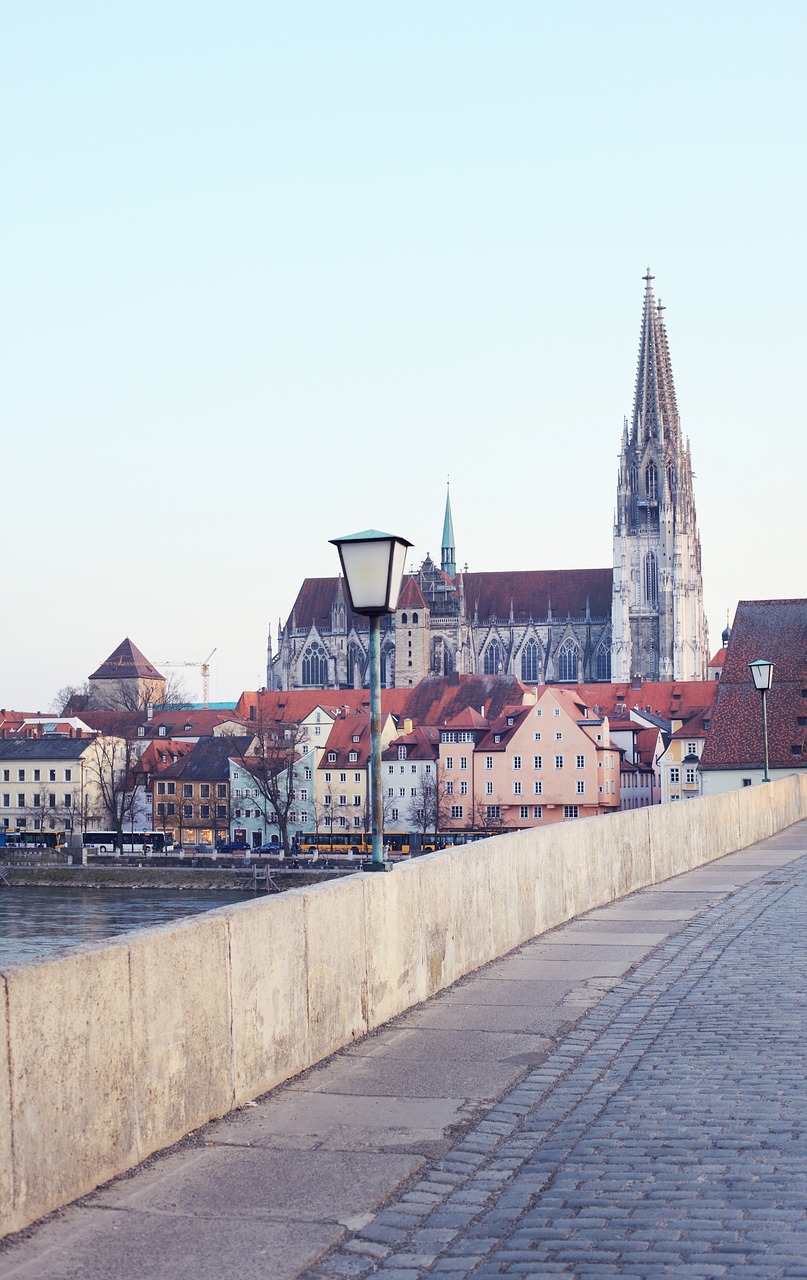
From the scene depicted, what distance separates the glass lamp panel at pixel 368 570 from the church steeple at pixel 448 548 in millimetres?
160468

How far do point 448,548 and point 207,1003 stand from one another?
554 ft

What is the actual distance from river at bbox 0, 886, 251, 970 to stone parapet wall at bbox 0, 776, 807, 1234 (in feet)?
97.5

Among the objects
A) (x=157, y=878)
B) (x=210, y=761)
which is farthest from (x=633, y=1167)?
(x=210, y=761)

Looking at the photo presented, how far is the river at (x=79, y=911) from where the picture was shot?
46.6 metres

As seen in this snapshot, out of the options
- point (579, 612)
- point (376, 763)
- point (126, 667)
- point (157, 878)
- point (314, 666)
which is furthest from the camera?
point (126, 667)

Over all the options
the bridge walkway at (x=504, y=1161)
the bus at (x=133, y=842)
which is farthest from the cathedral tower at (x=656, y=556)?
the bridge walkway at (x=504, y=1161)

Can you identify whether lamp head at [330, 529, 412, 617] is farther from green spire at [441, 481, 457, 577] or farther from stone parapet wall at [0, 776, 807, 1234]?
green spire at [441, 481, 457, 577]

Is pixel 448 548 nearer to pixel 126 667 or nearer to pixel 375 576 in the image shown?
pixel 126 667

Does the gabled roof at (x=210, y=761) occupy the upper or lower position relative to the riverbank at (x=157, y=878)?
upper

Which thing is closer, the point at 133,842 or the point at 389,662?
the point at 133,842

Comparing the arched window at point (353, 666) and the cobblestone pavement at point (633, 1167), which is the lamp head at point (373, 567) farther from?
the arched window at point (353, 666)

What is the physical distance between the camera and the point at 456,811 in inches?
3642

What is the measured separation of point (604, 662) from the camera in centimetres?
14750

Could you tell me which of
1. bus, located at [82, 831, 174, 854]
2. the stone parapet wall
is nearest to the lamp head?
the stone parapet wall
